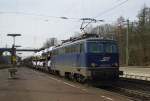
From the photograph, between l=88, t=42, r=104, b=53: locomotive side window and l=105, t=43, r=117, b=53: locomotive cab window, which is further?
l=105, t=43, r=117, b=53: locomotive cab window

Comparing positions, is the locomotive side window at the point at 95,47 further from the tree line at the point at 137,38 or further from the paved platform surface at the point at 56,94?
the tree line at the point at 137,38

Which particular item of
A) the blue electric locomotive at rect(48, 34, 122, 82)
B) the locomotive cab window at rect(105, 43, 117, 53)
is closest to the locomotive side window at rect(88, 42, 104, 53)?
the blue electric locomotive at rect(48, 34, 122, 82)

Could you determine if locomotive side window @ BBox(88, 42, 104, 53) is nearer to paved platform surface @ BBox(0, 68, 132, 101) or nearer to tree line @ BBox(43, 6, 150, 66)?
paved platform surface @ BBox(0, 68, 132, 101)

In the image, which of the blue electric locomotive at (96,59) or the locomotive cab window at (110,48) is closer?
the blue electric locomotive at (96,59)

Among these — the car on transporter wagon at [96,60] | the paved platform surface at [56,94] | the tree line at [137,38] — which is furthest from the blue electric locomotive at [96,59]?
the tree line at [137,38]

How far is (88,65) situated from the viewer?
80.9ft

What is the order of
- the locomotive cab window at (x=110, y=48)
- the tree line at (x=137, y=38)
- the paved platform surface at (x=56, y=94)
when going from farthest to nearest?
1. the tree line at (x=137, y=38)
2. the locomotive cab window at (x=110, y=48)
3. the paved platform surface at (x=56, y=94)

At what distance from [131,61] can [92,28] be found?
12.2m

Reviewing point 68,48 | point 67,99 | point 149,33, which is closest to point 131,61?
point 149,33

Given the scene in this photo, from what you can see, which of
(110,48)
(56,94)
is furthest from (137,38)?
(56,94)

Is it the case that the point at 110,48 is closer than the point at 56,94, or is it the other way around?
the point at 56,94

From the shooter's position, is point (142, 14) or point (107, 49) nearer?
point (107, 49)

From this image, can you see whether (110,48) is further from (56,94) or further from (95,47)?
(56,94)

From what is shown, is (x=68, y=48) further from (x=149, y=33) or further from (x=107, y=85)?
(x=149, y=33)
